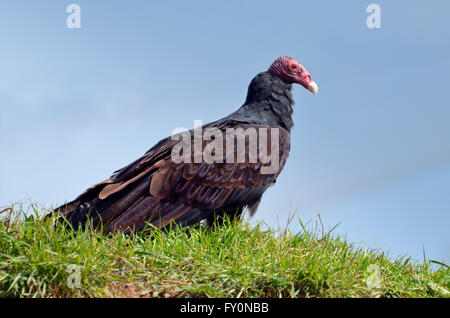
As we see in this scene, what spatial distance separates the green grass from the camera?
10.9ft

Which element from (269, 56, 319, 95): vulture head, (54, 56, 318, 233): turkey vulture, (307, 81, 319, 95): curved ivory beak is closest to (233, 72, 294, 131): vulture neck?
(54, 56, 318, 233): turkey vulture

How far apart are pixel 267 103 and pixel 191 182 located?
145 cm

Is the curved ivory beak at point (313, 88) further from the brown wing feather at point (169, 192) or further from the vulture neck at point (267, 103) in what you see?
the brown wing feather at point (169, 192)

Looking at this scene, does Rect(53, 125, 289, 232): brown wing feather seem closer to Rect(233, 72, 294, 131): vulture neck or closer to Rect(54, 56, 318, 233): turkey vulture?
Rect(54, 56, 318, 233): turkey vulture

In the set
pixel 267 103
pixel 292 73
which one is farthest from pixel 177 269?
pixel 292 73

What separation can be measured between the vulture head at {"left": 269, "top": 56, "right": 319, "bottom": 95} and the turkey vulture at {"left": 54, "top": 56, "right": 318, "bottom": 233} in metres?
0.66

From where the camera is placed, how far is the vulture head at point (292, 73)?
6137 mm

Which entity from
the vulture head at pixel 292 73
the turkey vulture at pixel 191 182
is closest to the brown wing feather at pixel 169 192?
the turkey vulture at pixel 191 182

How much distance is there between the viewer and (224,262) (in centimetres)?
394

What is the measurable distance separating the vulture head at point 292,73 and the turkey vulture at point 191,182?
663mm

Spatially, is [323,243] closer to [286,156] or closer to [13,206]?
[286,156]

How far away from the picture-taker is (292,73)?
20.1 feet
